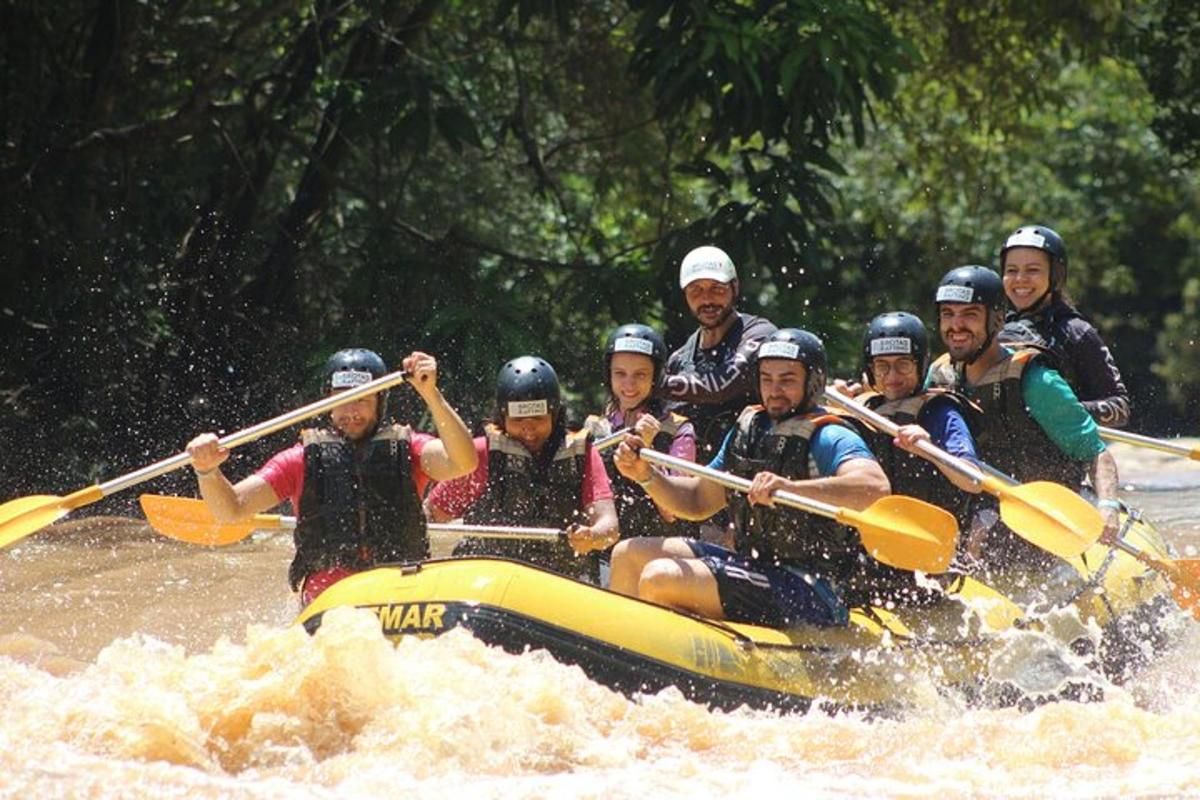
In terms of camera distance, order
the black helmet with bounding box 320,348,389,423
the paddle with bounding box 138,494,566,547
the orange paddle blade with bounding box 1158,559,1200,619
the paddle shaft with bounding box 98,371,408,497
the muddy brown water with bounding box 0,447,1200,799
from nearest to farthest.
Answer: the muddy brown water with bounding box 0,447,1200,799 < the paddle shaft with bounding box 98,371,408,497 < the black helmet with bounding box 320,348,389,423 < the paddle with bounding box 138,494,566,547 < the orange paddle blade with bounding box 1158,559,1200,619

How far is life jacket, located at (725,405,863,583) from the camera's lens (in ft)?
21.7

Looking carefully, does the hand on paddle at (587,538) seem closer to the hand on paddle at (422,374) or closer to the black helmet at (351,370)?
the hand on paddle at (422,374)

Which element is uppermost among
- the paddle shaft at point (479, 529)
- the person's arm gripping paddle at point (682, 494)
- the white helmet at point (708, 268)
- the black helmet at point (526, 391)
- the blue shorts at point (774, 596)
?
the white helmet at point (708, 268)

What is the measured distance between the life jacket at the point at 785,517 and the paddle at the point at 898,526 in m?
0.12

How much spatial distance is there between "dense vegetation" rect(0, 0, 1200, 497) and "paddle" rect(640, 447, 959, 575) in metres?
5.40

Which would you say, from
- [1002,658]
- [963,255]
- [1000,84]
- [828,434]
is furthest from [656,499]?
[963,255]

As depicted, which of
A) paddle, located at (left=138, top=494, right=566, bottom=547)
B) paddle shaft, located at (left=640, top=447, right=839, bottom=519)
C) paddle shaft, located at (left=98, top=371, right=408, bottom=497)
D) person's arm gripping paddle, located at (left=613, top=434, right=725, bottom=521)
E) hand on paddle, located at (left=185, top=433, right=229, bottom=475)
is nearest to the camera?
paddle shaft, located at (left=640, top=447, right=839, bottom=519)

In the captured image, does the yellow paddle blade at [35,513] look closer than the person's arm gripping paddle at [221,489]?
No

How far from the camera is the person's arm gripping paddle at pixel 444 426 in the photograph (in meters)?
6.65

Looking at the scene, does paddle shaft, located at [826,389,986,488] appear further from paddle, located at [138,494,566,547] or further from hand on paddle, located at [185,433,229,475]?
hand on paddle, located at [185,433,229,475]

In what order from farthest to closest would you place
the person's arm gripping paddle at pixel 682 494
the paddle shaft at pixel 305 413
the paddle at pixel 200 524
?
the paddle at pixel 200 524
the person's arm gripping paddle at pixel 682 494
the paddle shaft at pixel 305 413

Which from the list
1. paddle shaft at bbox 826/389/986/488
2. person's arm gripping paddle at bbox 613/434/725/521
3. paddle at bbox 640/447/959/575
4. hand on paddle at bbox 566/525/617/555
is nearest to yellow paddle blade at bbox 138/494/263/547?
hand on paddle at bbox 566/525/617/555

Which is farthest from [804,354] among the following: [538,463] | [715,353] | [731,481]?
[715,353]

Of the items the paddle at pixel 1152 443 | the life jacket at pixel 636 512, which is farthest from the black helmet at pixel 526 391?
the paddle at pixel 1152 443
